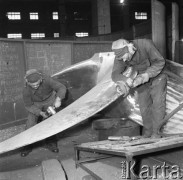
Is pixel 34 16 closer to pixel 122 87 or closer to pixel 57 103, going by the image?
pixel 57 103

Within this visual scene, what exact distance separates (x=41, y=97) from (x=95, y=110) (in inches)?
59.8

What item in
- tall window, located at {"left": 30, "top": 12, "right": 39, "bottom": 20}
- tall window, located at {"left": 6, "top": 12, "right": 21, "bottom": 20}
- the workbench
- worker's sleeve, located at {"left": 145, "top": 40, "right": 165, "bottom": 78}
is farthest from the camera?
tall window, located at {"left": 30, "top": 12, "right": 39, "bottom": 20}

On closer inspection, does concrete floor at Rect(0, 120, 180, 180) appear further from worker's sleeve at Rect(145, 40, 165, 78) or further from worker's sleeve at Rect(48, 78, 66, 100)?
worker's sleeve at Rect(145, 40, 165, 78)

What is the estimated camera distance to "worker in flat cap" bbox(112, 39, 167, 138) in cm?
257

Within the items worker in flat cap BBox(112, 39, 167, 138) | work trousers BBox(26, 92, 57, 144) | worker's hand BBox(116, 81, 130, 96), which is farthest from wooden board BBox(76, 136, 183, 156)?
work trousers BBox(26, 92, 57, 144)

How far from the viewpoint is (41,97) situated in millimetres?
3707

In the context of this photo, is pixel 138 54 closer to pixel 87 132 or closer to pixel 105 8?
pixel 87 132

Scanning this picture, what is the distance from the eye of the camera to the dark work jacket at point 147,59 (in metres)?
2.68

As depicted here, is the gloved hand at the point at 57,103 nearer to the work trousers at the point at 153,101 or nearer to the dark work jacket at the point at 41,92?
the dark work jacket at the point at 41,92

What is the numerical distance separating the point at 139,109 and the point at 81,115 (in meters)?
1.15

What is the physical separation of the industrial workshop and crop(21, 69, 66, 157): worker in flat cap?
0.05 ft

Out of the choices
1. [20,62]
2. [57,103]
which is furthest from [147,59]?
[20,62]

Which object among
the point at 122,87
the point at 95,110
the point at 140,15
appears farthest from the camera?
the point at 140,15

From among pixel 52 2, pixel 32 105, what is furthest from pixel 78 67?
pixel 52 2
